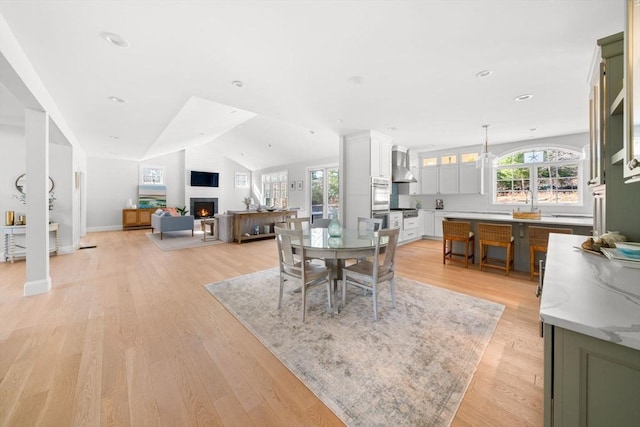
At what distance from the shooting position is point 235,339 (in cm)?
218

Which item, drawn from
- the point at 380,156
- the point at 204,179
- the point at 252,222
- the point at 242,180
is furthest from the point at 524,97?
the point at 242,180

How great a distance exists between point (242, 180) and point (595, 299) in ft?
40.8

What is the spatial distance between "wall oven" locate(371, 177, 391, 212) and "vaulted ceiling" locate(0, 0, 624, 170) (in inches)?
51.1

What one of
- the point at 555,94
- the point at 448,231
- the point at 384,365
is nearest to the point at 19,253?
the point at 384,365

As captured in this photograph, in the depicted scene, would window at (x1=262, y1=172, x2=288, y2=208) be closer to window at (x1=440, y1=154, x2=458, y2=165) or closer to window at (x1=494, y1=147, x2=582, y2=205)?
window at (x1=440, y1=154, x2=458, y2=165)

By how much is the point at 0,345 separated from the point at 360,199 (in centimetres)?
511

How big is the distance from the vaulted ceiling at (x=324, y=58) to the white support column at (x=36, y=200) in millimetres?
581

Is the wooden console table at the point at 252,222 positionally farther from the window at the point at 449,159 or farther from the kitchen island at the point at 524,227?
the kitchen island at the point at 524,227

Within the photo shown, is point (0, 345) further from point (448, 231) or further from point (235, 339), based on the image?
point (448, 231)

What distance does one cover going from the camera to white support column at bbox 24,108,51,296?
9.90 feet

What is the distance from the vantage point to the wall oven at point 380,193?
5355mm

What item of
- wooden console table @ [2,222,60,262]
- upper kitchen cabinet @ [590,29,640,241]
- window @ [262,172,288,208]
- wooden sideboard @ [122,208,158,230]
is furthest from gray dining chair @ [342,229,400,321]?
wooden sideboard @ [122,208,158,230]

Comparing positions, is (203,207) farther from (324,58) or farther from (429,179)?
(324,58)

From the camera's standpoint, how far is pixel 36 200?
3039mm
